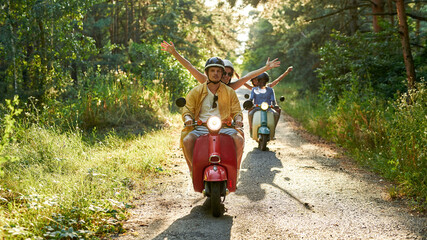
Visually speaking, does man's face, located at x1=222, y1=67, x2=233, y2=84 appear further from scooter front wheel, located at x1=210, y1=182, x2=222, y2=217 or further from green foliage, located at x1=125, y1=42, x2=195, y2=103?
green foliage, located at x1=125, y1=42, x2=195, y2=103

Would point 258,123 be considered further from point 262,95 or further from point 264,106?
point 262,95

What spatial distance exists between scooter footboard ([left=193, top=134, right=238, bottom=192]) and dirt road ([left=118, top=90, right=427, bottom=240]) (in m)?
0.50

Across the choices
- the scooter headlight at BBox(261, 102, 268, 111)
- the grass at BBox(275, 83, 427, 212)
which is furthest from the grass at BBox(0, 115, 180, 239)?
the grass at BBox(275, 83, 427, 212)

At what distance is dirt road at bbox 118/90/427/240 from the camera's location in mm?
4172

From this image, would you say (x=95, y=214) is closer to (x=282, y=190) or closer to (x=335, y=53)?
(x=282, y=190)

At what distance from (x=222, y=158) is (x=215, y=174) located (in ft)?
0.87

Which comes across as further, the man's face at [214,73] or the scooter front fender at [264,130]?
the scooter front fender at [264,130]

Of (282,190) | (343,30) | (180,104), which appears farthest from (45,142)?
(343,30)

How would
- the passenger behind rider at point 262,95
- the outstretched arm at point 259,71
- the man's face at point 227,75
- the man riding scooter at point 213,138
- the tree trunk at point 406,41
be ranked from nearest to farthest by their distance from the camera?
1. the man riding scooter at point 213,138
2. the outstretched arm at point 259,71
3. the man's face at point 227,75
4. the tree trunk at point 406,41
5. the passenger behind rider at point 262,95

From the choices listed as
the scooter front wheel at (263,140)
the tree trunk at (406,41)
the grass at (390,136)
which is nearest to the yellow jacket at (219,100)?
the grass at (390,136)

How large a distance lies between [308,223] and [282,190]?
1455mm

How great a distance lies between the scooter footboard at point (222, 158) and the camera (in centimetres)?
464

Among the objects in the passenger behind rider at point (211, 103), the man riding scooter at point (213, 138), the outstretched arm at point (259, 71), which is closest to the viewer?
the man riding scooter at point (213, 138)

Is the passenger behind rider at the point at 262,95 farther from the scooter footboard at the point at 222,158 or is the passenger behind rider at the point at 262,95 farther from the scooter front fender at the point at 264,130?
the scooter footboard at the point at 222,158
